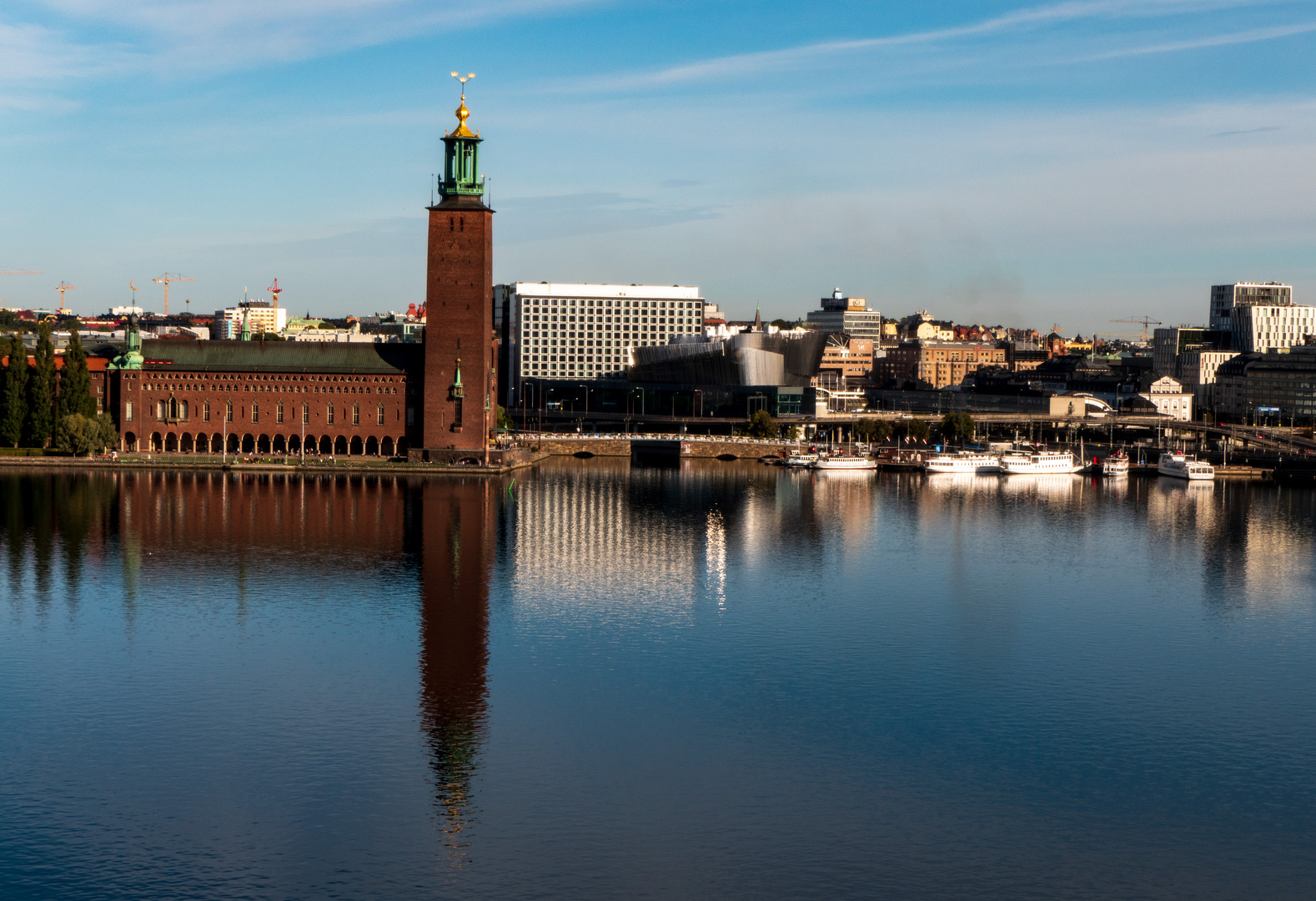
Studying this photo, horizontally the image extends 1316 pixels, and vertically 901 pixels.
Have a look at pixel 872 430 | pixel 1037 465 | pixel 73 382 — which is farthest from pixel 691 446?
pixel 73 382

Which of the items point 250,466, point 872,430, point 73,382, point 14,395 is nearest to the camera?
point 14,395

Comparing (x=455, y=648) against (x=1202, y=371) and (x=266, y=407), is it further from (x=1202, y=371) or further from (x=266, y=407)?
(x=1202, y=371)

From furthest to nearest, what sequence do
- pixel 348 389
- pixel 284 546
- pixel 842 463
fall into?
pixel 842 463, pixel 348 389, pixel 284 546

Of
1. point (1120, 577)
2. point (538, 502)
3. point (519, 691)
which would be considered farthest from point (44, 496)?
point (1120, 577)

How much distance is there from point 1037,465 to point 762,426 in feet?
74.4

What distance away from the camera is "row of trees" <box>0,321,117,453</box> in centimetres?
7750

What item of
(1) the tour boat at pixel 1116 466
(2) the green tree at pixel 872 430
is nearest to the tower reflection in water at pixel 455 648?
(1) the tour boat at pixel 1116 466

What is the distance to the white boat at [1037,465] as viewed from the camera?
3775 inches

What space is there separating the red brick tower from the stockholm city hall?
0.05m

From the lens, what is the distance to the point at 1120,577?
156ft

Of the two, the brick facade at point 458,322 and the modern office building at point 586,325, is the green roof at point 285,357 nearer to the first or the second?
the brick facade at point 458,322

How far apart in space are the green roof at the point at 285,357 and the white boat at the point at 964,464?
34.8 metres

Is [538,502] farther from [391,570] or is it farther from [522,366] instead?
[522,366]

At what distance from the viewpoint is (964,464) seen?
9488cm
